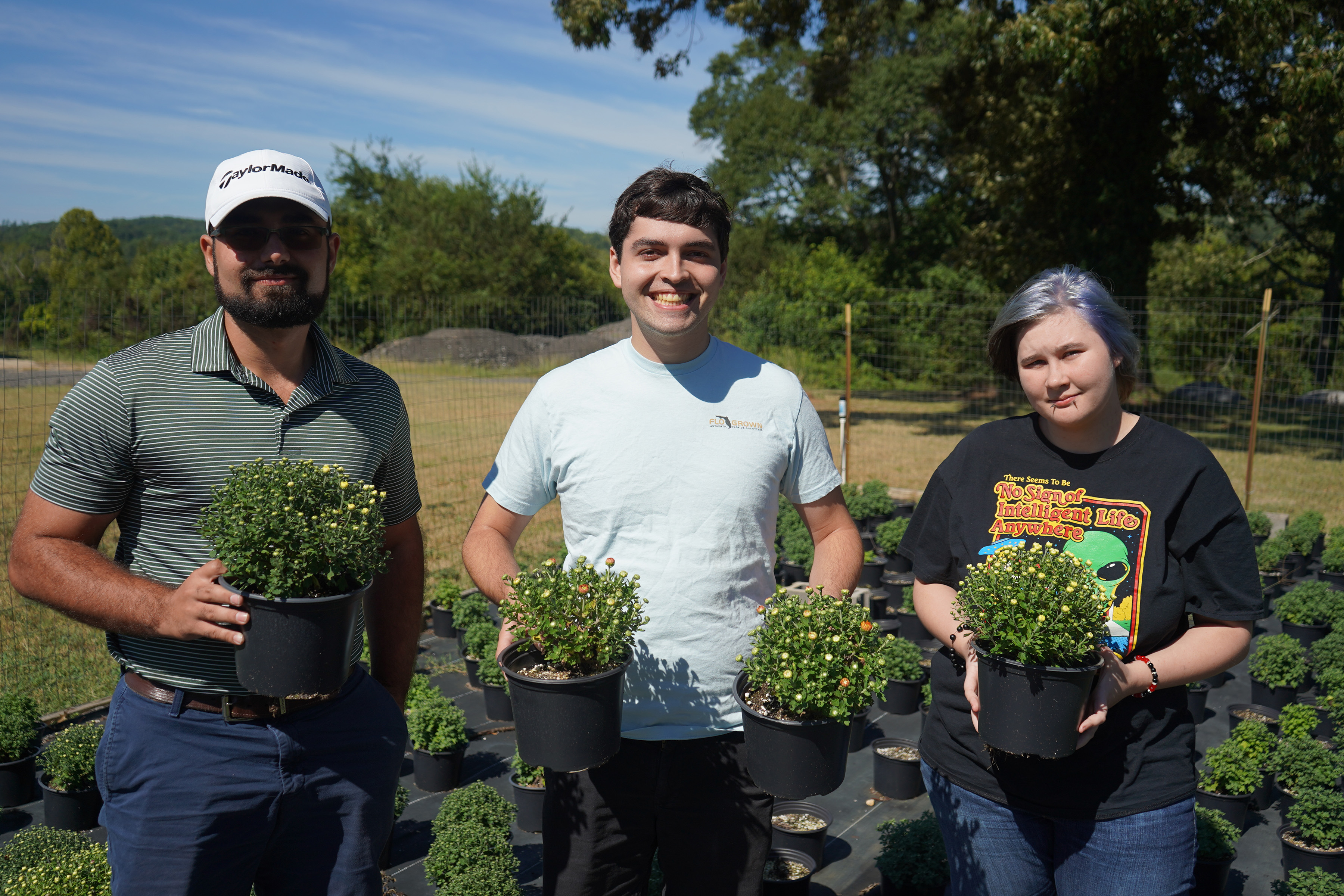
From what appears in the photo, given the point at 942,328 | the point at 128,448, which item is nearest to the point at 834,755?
the point at 128,448

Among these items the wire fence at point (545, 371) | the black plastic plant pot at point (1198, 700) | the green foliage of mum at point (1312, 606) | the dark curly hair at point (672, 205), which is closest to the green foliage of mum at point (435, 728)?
the wire fence at point (545, 371)

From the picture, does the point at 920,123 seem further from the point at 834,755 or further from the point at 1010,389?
the point at 834,755

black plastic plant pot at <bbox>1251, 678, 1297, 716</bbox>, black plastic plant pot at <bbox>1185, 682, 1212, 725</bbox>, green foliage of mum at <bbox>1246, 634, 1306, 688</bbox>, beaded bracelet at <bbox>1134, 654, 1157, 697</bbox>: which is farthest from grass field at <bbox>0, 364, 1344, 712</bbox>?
black plastic plant pot at <bbox>1251, 678, 1297, 716</bbox>

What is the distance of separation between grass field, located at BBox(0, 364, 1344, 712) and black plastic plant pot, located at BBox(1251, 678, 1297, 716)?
176 inches

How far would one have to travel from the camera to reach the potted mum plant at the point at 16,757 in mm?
4090

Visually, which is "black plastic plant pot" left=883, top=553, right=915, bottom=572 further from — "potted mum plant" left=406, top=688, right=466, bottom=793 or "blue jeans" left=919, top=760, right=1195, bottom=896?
"blue jeans" left=919, top=760, right=1195, bottom=896

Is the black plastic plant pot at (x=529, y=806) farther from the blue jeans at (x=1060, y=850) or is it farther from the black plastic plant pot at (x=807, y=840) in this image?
the blue jeans at (x=1060, y=850)

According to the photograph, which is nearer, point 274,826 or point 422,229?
point 274,826

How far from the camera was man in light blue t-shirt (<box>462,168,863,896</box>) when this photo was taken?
82.0 inches

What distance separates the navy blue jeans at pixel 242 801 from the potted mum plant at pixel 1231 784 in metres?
3.60

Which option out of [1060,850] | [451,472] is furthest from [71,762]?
[451,472]

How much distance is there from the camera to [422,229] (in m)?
34.6

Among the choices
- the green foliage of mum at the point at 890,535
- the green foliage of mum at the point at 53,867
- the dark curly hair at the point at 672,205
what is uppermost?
the dark curly hair at the point at 672,205

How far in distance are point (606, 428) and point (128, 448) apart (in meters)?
1.08
